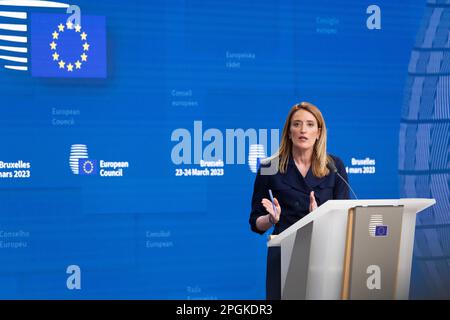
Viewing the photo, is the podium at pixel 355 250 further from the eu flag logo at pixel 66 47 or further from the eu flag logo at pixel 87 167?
the eu flag logo at pixel 66 47

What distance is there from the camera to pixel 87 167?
375 cm

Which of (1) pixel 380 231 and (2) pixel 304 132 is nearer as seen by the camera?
(1) pixel 380 231

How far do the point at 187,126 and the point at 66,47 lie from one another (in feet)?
2.71

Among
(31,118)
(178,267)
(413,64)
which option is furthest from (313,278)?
(413,64)

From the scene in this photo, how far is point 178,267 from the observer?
3.91 metres

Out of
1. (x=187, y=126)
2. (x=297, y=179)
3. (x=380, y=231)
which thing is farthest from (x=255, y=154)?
(x=380, y=231)

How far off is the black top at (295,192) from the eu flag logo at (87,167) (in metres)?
0.95

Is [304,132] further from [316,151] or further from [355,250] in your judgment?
[355,250]

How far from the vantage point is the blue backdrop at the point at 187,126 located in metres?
3.69

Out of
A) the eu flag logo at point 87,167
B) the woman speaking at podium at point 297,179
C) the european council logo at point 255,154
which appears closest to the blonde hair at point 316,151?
the woman speaking at podium at point 297,179

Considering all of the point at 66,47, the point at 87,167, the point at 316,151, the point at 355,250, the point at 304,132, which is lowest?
the point at 355,250

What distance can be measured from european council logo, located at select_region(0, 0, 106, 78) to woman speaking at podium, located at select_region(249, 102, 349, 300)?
1159 millimetres

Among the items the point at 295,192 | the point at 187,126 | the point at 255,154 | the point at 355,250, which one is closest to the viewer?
the point at 355,250

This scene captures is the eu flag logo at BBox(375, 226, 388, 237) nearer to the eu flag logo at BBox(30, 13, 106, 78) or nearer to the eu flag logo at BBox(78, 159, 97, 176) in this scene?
the eu flag logo at BBox(78, 159, 97, 176)
